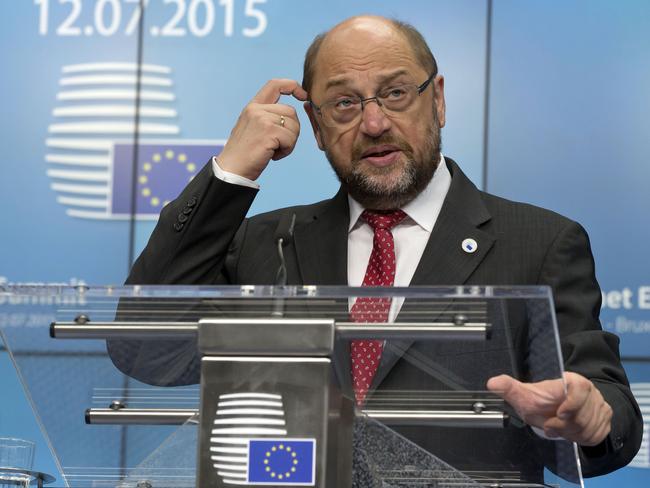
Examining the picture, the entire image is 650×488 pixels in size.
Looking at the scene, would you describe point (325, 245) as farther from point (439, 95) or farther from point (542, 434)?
point (542, 434)

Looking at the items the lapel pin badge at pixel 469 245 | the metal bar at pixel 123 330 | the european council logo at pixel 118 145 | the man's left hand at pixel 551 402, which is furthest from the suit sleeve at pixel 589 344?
the european council logo at pixel 118 145

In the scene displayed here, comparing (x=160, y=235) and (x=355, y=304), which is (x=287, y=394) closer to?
(x=355, y=304)

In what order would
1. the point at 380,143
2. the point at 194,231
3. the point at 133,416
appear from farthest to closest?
the point at 380,143 → the point at 194,231 → the point at 133,416

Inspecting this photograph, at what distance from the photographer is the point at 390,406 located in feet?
4.10

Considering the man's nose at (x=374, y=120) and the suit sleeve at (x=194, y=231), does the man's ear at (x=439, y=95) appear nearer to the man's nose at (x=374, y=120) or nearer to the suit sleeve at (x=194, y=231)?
the man's nose at (x=374, y=120)

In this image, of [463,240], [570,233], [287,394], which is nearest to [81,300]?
[287,394]

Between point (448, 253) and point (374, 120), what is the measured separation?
353 millimetres

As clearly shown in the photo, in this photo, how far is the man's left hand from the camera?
3.97ft

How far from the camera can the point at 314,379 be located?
1.19 m

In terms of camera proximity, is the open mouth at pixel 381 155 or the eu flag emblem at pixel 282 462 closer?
the eu flag emblem at pixel 282 462

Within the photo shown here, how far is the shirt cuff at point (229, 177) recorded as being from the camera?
209 centimetres

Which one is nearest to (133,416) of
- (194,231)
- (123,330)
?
(123,330)

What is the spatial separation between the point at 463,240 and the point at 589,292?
0.26m

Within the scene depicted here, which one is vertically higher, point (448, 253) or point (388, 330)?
A: point (448, 253)
